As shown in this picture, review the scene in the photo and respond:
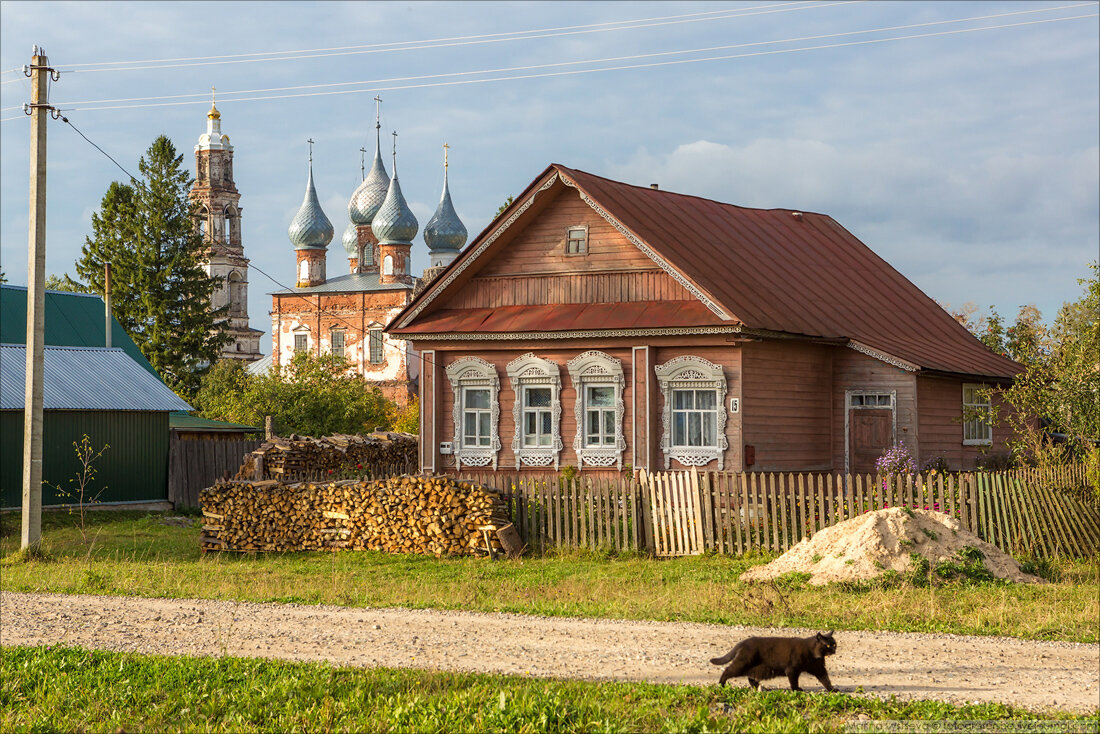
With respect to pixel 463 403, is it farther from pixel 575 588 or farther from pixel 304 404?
pixel 304 404

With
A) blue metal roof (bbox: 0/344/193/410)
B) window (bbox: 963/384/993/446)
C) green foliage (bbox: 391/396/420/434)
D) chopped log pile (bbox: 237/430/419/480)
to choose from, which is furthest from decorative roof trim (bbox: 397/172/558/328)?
green foliage (bbox: 391/396/420/434)

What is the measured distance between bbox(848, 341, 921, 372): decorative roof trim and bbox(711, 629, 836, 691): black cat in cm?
1519

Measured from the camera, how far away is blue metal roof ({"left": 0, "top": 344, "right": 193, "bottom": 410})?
27.5m

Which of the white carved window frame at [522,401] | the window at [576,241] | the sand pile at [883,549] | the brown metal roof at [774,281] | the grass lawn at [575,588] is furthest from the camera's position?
the window at [576,241]

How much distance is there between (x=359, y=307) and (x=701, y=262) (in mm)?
Answer: 71305

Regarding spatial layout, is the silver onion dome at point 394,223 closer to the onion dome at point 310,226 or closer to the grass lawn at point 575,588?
the onion dome at point 310,226

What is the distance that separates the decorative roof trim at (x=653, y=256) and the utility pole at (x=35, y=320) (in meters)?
9.02

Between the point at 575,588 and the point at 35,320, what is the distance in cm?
1088

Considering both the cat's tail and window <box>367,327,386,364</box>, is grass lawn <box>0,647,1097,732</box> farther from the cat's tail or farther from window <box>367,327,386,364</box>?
window <box>367,327,386,364</box>

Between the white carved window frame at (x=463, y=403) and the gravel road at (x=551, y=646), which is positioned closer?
the gravel road at (x=551, y=646)

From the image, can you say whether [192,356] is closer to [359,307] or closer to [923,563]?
[359,307]

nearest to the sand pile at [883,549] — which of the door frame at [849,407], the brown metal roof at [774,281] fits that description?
the brown metal roof at [774,281]

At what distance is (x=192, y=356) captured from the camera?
63.6 m

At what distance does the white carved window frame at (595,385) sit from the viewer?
2316 cm
